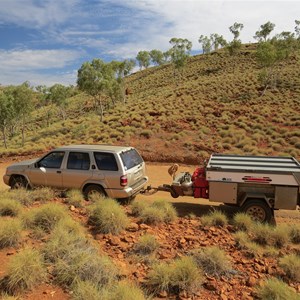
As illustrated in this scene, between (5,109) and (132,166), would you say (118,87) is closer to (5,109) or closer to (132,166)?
(5,109)

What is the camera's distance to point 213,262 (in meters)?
5.82

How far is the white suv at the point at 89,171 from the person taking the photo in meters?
9.28

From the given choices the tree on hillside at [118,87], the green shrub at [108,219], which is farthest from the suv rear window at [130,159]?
the tree on hillside at [118,87]

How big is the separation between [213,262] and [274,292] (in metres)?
1.20

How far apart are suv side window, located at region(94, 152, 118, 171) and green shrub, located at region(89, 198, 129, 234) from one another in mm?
1582

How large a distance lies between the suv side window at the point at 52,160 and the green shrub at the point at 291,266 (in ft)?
22.7

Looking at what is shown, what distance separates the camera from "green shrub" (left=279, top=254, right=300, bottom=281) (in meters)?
5.71

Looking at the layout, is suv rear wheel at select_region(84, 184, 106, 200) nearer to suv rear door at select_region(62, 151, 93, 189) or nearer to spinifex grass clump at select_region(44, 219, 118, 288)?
suv rear door at select_region(62, 151, 93, 189)

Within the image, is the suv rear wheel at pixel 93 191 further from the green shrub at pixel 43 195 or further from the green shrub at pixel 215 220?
the green shrub at pixel 215 220

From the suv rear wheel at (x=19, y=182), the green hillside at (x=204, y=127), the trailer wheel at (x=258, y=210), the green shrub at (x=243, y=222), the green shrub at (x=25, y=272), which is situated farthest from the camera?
the green hillside at (x=204, y=127)

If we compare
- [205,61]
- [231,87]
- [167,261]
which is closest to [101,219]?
[167,261]

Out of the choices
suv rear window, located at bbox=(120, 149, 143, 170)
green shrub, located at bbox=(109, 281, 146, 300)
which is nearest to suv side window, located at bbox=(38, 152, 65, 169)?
suv rear window, located at bbox=(120, 149, 143, 170)

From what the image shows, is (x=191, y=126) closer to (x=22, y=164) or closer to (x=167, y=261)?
(x=22, y=164)

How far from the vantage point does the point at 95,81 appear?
33719mm
